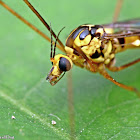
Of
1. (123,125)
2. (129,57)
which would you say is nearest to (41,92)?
(123,125)

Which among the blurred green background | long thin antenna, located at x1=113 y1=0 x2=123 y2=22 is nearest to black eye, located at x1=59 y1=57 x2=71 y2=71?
the blurred green background

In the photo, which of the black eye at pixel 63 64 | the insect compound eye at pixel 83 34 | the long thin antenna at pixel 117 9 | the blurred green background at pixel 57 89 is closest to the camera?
the blurred green background at pixel 57 89

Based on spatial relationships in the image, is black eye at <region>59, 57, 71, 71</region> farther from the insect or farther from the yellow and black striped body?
the yellow and black striped body

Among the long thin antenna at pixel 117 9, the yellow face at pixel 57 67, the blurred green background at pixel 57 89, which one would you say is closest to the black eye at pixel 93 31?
the yellow face at pixel 57 67

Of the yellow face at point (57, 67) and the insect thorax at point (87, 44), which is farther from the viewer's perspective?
the insect thorax at point (87, 44)

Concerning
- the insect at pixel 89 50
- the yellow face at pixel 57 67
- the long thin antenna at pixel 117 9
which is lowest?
the yellow face at pixel 57 67

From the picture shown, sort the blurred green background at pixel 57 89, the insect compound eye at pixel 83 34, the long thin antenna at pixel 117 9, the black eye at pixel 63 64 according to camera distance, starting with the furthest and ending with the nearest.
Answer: the long thin antenna at pixel 117 9
the insect compound eye at pixel 83 34
the black eye at pixel 63 64
the blurred green background at pixel 57 89

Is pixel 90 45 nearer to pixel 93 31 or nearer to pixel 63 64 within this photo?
pixel 93 31

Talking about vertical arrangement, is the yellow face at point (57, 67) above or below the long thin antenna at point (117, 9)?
below

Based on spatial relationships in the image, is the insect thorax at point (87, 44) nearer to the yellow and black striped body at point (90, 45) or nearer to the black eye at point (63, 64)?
the yellow and black striped body at point (90, 45)
